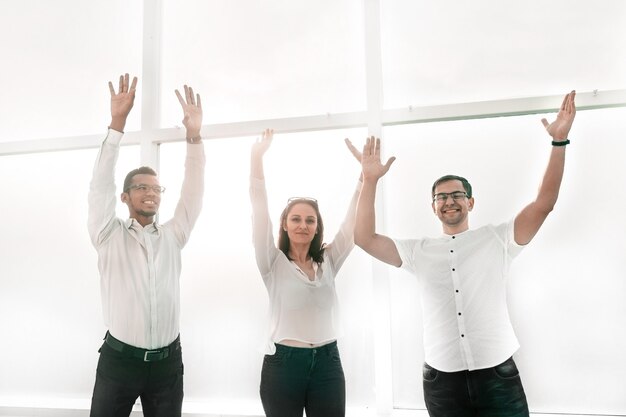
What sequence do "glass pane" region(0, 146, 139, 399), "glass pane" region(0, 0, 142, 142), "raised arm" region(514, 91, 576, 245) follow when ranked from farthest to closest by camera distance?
"glass pane" region(0, 0, 142, 142) < "glass pane" region(0, 146, 139, 399) < "raised arm" region(514, 91, 576, 245)

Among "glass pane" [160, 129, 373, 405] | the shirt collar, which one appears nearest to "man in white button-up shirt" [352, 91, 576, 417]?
"glass pane" [160, 129, 373, 405]

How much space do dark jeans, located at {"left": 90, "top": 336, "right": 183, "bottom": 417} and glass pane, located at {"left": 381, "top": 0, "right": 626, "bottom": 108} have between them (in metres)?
1.74

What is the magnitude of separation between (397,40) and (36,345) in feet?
9.24

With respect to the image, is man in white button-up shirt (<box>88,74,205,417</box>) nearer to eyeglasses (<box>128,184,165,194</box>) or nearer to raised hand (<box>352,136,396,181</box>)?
eyeglasses (<box>128,184,165,194</box>)

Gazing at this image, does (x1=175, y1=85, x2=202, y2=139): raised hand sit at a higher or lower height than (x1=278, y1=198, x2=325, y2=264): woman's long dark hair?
higher

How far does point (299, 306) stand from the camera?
69.6 inches

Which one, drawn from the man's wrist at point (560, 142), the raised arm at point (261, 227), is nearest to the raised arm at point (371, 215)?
the raised arm at point (261, 227)

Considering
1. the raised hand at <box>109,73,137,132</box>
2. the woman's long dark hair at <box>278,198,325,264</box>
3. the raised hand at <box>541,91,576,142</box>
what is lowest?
the woman's long dark hair at <box>278,198,325,264</box>

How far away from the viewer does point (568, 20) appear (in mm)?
2209

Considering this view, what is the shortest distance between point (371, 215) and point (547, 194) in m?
0.67

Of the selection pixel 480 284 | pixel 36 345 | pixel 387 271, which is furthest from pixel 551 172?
Result: pixel 36 345

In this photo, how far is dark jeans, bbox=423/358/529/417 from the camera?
1485mm

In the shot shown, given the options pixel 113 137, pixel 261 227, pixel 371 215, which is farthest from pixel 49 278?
pixel 371 215

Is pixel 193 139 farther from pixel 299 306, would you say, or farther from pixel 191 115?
pixel 299 306
